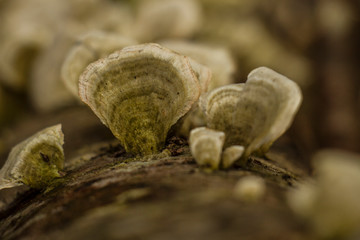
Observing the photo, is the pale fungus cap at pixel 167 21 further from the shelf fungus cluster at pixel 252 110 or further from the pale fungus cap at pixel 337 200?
→ the pale fungus cap at pixel 337 200

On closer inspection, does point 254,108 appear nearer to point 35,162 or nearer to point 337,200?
point 337,200

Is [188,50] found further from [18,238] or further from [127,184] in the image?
[18,238]

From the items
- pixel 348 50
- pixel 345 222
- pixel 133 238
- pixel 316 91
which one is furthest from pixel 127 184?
pixel 348 50

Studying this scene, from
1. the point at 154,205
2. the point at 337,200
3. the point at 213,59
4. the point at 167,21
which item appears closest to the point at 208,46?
the point at 213,59

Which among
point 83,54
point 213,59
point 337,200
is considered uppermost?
point 83,54

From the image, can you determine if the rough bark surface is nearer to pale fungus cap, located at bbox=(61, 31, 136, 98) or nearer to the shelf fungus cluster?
the shelf fungus cluster

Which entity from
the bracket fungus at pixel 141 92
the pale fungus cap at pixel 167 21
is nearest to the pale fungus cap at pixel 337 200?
the bracket fungus at pixel 141 92
